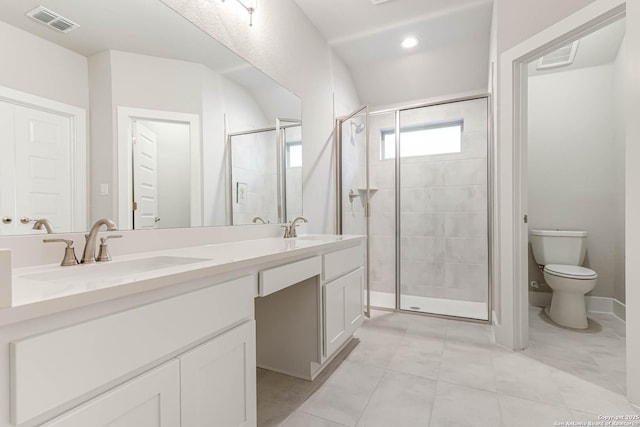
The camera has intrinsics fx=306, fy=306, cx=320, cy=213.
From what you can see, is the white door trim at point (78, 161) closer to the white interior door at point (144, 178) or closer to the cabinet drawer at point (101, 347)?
the white interior door at point (144, 178)

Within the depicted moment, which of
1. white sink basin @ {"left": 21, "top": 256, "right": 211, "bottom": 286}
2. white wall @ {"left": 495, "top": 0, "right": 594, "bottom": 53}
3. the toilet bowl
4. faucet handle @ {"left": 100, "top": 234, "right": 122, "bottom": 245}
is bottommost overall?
the toilet bowl

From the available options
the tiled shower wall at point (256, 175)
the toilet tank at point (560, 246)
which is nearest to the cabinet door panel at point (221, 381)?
the tiled shower wall at point (256, 175)

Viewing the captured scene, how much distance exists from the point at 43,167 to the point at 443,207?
2.96 m

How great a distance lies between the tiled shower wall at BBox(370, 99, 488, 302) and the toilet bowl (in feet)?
1.74

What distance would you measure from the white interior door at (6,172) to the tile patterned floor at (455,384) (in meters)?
1.19

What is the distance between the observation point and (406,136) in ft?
10.3

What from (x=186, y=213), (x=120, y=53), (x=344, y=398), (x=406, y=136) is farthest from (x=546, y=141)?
(x=120, y=53)

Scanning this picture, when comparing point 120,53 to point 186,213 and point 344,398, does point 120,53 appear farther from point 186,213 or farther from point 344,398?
point 344,398

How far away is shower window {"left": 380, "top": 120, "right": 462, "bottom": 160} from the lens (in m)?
2.97

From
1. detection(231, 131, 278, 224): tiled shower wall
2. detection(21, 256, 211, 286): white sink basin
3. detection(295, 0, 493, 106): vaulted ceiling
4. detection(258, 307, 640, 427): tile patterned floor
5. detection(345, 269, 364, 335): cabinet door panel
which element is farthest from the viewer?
detection(295, 0, 493, 106): vaulted ceiling

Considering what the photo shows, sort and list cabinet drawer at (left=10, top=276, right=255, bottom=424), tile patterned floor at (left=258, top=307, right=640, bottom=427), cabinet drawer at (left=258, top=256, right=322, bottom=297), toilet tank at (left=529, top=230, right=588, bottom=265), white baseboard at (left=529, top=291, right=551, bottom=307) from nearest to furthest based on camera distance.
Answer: cabinet drawer at (left=10, top=276, right=255, bottom=424) → cabinet drawer at (left=258, top=256, right=322, bottom=297) → tile patterned floor at (left=258, top=307, right=640, bottom=427) → toilet tank at (left=529, top=230, right=588, bottom=265) → white baseboard at (left=529, top=291, right=551, bottom=307)

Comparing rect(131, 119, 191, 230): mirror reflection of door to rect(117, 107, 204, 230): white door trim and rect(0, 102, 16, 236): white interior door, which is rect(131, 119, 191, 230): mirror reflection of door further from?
rect(0, 102, 16, 236): white interior door

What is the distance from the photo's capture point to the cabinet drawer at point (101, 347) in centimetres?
54

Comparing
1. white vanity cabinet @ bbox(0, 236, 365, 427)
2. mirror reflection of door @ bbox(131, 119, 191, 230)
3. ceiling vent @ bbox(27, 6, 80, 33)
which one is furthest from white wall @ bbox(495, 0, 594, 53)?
ceiling vent @ bbox(27, 6, 80, 33)
